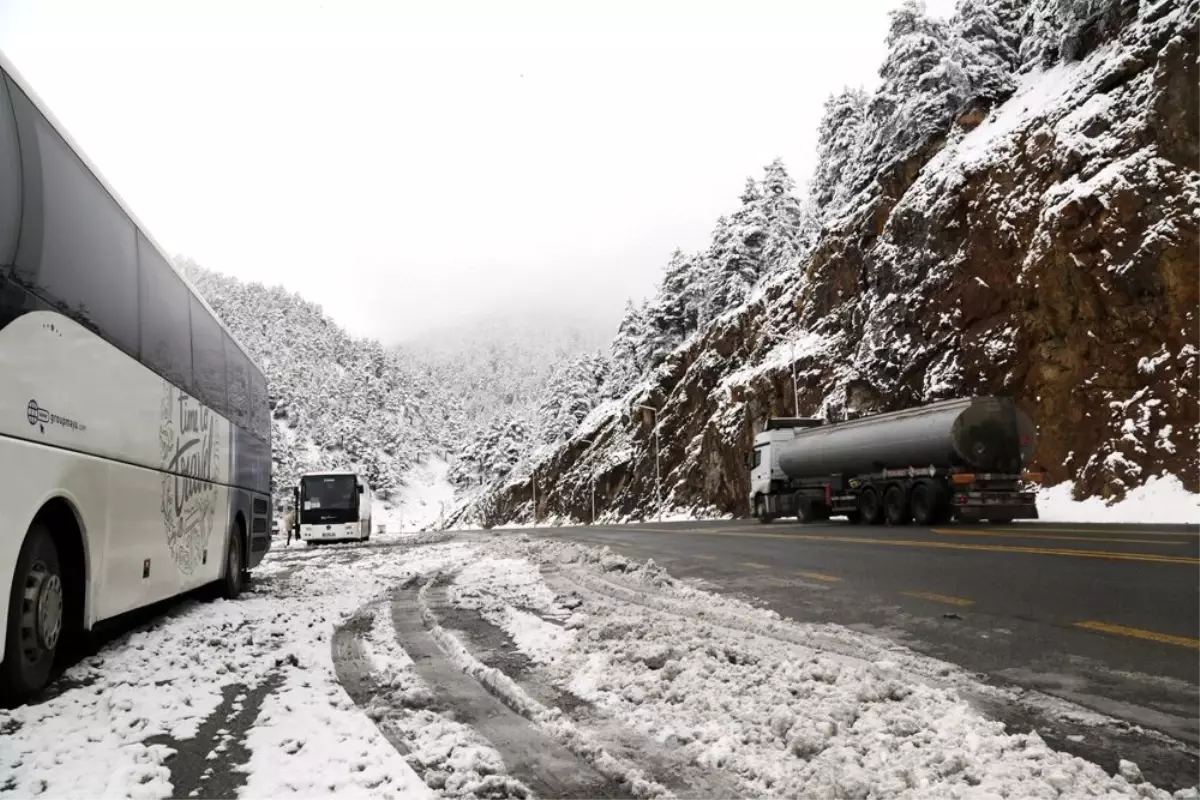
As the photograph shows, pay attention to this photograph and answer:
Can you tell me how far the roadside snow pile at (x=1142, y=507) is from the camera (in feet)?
74.8

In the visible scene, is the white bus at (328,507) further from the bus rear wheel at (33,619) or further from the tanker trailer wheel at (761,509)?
the bus rear wheel at (33,619)

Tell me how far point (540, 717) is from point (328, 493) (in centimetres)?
3267

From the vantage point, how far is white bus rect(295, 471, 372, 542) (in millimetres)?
34781

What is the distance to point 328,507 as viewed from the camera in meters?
35.0

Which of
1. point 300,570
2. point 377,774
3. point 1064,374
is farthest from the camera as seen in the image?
point 1064,374

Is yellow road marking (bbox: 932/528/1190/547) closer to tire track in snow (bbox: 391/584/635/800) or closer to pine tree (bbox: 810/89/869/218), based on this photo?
tire track in snow (bbox: 391/584/635/800)

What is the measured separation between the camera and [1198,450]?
2411 cm

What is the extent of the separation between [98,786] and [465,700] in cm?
201

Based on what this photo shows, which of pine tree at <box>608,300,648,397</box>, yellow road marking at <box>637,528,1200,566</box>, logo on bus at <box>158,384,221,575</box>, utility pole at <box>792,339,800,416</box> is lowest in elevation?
yellow road marking at <box>637,528,1200,566</box>

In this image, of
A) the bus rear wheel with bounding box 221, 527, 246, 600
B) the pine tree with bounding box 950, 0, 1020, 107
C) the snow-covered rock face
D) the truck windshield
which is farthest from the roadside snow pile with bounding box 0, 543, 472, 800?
the pine tree with bounding box 950, 0, 1020, 107

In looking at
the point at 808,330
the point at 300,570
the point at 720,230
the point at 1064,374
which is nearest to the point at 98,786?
the point at 300,570

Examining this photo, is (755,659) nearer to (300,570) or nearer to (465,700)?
(465,700)

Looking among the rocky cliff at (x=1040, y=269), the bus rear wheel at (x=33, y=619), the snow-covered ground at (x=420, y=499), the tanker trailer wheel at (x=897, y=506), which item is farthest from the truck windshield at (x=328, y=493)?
the snow-covered ground at (x=420, y=499)

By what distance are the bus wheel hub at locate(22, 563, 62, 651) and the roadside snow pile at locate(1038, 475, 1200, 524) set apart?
24627 millimetres
